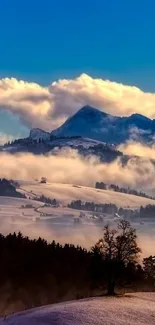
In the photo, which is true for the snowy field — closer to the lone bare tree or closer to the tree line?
the lone bare tree

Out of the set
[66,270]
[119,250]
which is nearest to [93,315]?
[119,250]

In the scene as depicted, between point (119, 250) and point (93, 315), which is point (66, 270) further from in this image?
point (93, 315)

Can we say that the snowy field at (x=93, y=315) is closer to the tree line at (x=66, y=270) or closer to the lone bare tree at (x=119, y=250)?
the lone bare tree at (x=119, y=250)

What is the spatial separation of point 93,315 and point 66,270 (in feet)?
225

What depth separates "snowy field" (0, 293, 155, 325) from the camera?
59406 mm

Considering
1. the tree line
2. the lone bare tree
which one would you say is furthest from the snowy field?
the tree line

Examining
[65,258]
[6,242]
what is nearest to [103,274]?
[65,258]

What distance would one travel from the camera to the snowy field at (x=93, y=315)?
59.4m

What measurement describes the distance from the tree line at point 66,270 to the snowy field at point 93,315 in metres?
19.5

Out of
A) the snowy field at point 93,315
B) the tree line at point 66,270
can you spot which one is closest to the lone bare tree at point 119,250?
the tree line at point 66,270

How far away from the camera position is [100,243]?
9788 cm

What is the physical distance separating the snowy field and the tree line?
19536mm

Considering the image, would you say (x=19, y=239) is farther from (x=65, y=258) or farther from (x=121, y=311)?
(x=121, y=311)

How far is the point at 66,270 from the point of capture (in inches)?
5089
